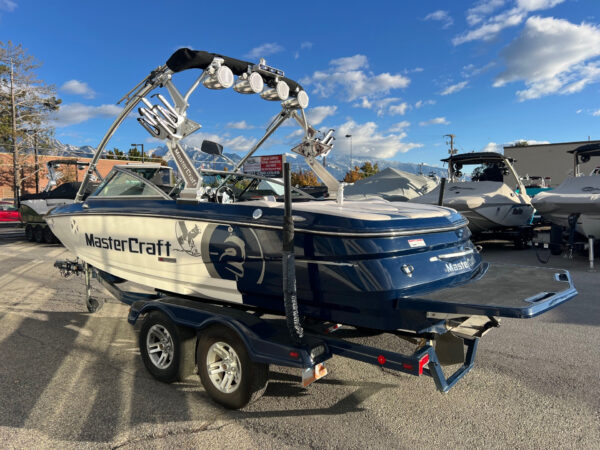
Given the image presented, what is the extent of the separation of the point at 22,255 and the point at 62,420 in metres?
11.9

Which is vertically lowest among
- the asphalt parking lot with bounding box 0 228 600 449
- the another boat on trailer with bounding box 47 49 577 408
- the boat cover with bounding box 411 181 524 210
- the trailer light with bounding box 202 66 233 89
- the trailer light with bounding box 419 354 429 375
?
the asphalt parking lot with bounding box 0 228 600 449

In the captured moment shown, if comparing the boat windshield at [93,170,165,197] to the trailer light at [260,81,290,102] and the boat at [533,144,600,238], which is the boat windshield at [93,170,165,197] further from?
the boat at [533,144,600,238]

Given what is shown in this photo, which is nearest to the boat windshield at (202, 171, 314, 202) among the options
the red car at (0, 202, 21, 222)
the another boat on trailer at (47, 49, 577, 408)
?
the another boat on trailer at (47, 49, 577, 408)

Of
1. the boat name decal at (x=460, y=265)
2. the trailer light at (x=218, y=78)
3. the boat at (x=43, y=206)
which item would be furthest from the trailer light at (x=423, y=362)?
the boat at (x=43, y=206)

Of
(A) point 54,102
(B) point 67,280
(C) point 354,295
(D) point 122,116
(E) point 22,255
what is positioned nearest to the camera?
(C) point 354,295

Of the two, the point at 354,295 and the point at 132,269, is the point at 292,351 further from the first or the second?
the point at 132,269

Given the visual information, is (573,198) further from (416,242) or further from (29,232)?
(29,232)

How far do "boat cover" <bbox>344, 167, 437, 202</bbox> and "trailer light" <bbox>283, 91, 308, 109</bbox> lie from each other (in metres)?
17.4

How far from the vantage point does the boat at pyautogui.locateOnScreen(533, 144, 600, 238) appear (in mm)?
9508

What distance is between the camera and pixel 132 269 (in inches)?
180

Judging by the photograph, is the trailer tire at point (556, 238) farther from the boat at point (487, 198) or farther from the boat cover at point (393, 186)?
the boat cover at point (393, 186)

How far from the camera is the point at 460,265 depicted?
3.60m

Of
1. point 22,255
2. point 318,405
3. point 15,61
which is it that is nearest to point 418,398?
point 318,405

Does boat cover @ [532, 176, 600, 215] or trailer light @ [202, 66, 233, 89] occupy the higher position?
trailer light @ [202, 66, 233, 89]
